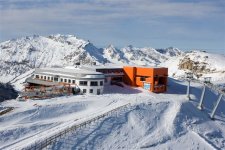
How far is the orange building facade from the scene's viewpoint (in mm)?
77500

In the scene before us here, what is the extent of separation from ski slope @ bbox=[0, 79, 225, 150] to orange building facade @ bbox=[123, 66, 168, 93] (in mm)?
9718

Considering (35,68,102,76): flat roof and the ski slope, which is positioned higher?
(35,68,102,76): flat roof

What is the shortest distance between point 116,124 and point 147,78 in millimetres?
23882

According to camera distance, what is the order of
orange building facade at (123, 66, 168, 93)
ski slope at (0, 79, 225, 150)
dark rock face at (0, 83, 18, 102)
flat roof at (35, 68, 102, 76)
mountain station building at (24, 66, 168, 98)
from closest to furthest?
1. ski slope at (0, 79, 225, 150)
2. mountain station building at (24, 66, 168, 98)
3. flat roof at (35, 68, 102, 76)
4. orange building facade at (123, 66, 168, 93)
5. dark rock face at (0, 83, 18, 102)

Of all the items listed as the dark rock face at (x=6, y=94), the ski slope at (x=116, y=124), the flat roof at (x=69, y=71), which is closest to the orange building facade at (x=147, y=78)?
the flat roof at (x=69, y=71)

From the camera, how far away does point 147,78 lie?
78.3 metres

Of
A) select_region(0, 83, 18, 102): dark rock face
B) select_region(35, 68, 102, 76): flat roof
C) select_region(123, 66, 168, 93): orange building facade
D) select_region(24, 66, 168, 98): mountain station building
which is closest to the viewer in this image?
select_region(24, 66, 168, 98): mountain station building

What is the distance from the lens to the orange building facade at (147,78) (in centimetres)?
7750

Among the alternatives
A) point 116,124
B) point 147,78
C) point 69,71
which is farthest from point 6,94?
point 116,124

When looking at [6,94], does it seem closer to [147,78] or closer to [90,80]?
[90,80]

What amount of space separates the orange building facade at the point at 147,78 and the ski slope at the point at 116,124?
972cm

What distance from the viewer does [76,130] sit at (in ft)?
171

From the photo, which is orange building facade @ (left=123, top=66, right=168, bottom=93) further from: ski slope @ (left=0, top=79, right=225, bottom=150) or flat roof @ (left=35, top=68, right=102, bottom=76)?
ski slope @ (left=0, top=79, right=225, bottom=150)

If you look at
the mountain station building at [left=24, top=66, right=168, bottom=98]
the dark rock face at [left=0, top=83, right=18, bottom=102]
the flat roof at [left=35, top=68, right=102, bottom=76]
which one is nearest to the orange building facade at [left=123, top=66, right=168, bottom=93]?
the mountain station building at [left=24, top=66, right=168, bottom=98]
